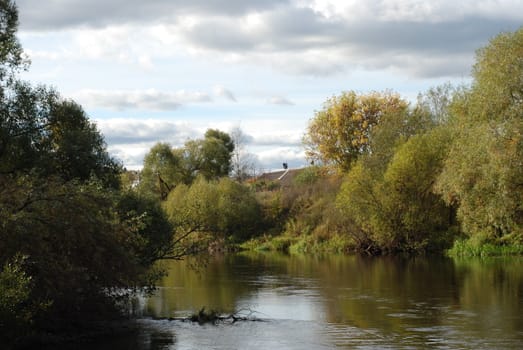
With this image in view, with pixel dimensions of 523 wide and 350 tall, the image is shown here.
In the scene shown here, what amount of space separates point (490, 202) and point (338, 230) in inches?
906

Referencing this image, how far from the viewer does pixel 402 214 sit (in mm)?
58250

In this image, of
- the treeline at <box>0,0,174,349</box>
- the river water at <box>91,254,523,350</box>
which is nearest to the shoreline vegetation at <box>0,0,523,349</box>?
the treeline at <box>0,0,174,349</box>

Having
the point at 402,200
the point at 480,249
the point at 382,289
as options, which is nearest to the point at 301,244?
the point at 402,200

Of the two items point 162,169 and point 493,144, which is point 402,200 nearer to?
point 493,144

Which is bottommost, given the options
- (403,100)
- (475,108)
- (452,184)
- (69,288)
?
(69,288)

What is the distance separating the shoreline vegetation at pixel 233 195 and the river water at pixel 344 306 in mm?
2369

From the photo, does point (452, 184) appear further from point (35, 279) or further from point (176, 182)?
point (176, 182)

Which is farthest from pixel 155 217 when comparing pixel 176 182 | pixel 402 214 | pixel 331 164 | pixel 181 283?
pixel 176 182

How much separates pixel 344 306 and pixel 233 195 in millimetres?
46153

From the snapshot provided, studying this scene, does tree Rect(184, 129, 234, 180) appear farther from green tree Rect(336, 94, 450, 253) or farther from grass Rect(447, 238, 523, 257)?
grass Rect(447, 238, 523, 257)

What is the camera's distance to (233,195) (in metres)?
76.4

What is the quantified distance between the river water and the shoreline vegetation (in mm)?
2369

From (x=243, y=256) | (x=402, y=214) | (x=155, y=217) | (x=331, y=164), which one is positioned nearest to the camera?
(x=155, y=217)

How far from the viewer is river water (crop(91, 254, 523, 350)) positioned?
2300cm
